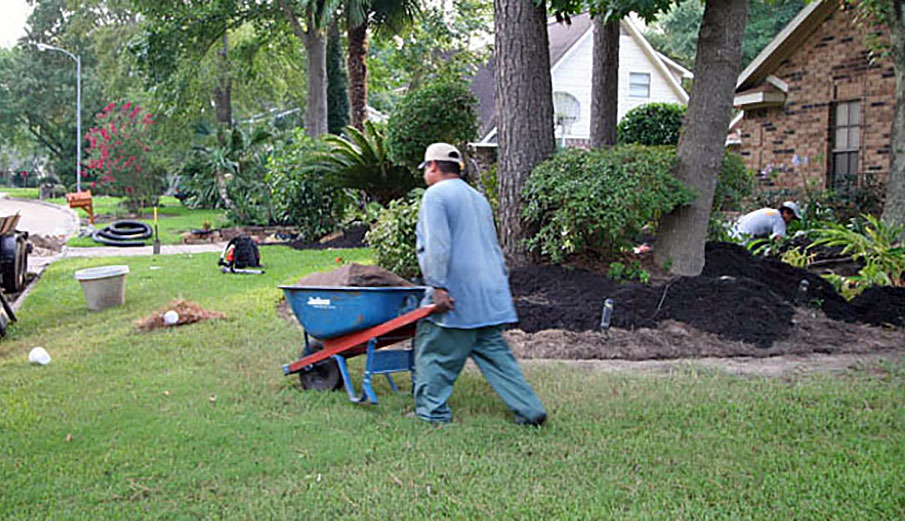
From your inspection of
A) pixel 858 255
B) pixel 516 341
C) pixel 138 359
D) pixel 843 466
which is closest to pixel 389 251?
pixel 516 341

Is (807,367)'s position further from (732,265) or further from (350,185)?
(350,185)

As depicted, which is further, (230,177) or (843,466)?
(230,177)

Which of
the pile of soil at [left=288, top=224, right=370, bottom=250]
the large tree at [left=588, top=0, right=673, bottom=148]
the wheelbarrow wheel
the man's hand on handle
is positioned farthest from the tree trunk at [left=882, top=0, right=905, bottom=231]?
the pile of soil at [left=288, top=224, right=370, bottom=250]

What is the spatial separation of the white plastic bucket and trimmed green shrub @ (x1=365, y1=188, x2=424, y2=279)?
3059 mm

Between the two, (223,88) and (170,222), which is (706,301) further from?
(223,88)

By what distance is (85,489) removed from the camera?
4438 mm

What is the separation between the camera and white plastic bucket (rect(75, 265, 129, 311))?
10.1m

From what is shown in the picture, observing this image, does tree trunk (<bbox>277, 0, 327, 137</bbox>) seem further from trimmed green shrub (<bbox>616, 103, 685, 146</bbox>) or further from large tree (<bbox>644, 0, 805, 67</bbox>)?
large tree (<bbox>644, 0, 805, 67</bbox>)

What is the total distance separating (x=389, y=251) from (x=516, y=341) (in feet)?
9.34

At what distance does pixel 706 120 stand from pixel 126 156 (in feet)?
76.8

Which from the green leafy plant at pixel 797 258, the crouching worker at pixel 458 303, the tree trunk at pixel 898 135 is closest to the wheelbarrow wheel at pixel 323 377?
the crouching worker at pixel 458 303

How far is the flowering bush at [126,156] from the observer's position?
1111 inches

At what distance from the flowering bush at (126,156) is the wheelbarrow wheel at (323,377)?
79.1 feet

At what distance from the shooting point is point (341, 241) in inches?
706
